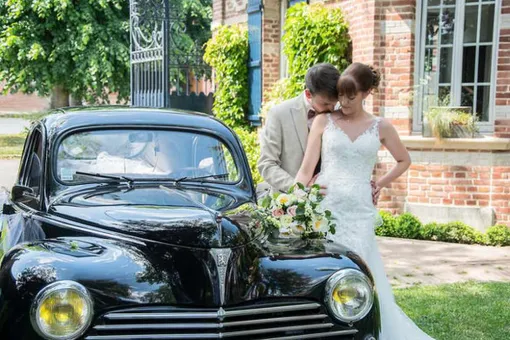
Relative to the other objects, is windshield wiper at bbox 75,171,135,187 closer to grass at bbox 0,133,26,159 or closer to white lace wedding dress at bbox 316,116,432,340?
white lace wedding dress at bbox 316,116,432,340

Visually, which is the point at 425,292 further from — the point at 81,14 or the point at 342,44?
the point at 81,14

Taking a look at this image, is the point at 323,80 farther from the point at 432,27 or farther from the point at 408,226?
the point at 432,27

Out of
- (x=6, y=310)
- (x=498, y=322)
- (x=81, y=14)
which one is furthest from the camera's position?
(x=81, y=14)

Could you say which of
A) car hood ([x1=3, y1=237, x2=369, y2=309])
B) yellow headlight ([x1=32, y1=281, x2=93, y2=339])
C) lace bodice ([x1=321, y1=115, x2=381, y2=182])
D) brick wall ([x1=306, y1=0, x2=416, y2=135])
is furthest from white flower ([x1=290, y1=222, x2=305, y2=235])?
brick wall ([x1=306, y1=0, x2=416, y2=135])

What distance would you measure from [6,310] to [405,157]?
279 centimetres

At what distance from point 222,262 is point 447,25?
6.87 m

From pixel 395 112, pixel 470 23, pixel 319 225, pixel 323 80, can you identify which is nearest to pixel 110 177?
pixel 319 225

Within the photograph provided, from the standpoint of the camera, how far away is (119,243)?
10.8ft

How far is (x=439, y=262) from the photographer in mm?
7398

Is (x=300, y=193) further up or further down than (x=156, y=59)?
further down

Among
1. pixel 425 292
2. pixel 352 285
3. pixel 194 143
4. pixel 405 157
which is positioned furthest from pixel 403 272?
pixel 352 285

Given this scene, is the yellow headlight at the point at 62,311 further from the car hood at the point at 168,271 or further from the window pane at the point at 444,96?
the window pane at the point at 444,96

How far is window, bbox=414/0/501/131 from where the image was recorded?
8.70 meters

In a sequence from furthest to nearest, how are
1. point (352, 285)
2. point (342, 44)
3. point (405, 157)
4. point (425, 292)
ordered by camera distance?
point (342, 44) < point (425, 292) < point (405, 157) < point (352, 285)
